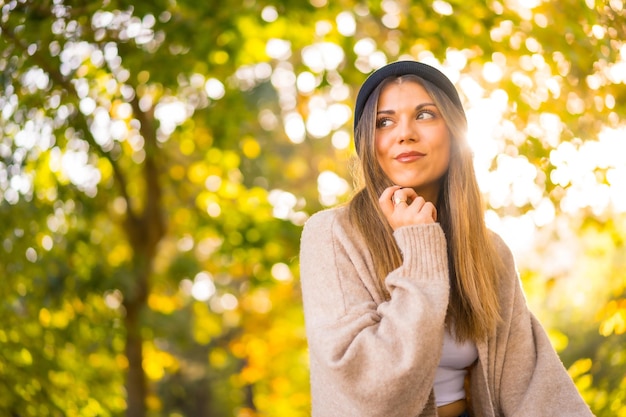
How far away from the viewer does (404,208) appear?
7.62 ft

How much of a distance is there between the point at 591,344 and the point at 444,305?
8184mm

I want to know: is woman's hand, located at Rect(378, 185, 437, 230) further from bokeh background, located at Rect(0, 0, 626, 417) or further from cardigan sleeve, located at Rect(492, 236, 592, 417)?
bokeh background, located at Rect(0, 0, 626, 417)

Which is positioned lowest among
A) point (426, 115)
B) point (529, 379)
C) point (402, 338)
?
point (529, 379)

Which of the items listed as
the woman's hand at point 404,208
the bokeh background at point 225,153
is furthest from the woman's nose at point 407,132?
the bokeh background at point 225,153

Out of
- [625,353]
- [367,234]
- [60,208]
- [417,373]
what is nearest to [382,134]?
[367,234]

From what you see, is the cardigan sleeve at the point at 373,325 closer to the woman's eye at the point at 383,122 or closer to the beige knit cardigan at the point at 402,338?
the beige knit cardigan at the point at 402,338

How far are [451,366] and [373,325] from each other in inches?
17.6

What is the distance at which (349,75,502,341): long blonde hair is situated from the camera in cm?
239

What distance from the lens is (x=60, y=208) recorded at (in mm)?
5699

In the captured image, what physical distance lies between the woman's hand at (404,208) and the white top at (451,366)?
392mm

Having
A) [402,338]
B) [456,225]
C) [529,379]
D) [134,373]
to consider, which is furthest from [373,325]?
[134,373]

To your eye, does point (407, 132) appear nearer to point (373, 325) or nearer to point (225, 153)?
point (373, 325)

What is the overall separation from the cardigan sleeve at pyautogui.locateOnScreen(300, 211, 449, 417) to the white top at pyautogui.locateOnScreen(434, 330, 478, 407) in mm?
182

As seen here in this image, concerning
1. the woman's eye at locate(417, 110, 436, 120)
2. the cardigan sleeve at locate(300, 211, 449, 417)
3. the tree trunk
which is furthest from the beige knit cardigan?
the tree trunk
